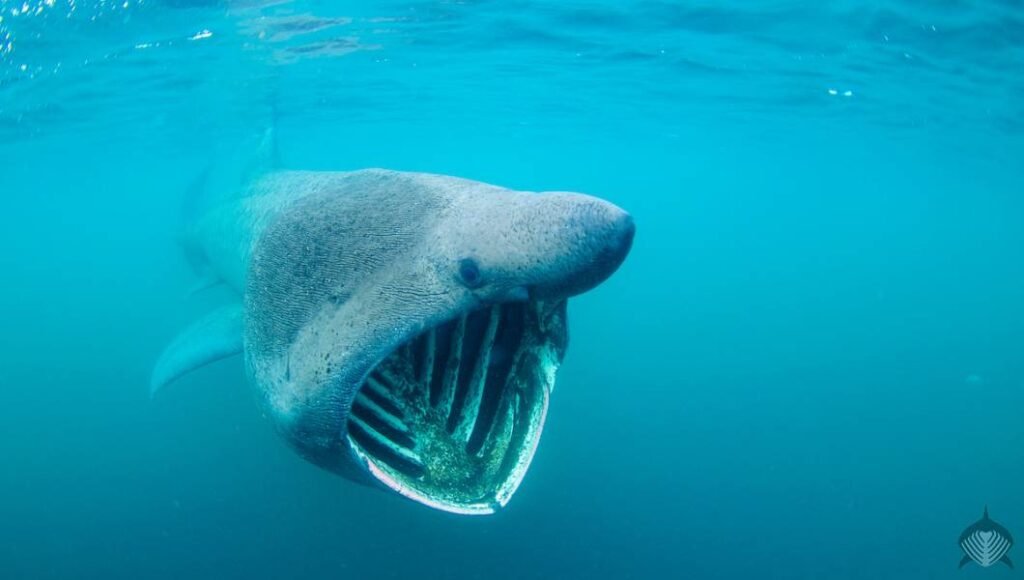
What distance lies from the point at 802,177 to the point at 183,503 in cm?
5609

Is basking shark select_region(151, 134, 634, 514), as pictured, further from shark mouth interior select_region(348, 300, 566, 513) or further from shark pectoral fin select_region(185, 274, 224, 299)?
shark pectoral fin select_region(185, 274, 224, 299)

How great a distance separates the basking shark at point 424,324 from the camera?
2.83 meters

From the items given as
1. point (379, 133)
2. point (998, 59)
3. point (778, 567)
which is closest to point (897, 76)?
point (998, 59)

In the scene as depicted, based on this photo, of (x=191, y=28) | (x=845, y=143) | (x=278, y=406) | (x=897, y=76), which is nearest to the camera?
(x=278, y=406)

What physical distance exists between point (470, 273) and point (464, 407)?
89cm

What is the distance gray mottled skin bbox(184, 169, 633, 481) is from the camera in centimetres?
274

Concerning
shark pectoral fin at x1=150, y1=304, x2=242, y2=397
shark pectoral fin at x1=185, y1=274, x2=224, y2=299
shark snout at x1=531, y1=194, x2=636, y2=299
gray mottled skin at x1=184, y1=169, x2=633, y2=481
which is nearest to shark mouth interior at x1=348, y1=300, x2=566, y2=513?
gray mottled skin at x1=184, y1=169, x2=633, y2=481

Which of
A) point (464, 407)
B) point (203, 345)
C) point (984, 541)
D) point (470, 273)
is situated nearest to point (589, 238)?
point (470, 273)

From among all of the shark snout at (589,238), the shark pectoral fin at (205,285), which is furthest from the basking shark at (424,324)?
the shark pectoral fin at (205,285)

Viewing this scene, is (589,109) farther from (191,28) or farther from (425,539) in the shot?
(425,539)

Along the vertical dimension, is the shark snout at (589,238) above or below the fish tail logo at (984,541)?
above

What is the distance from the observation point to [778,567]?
1041 centimetres

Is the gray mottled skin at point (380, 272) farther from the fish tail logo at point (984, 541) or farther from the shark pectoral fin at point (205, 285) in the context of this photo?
the fish tail logo at point (984, 541)

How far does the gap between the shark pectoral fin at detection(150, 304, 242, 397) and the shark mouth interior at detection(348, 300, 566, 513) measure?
325cm
